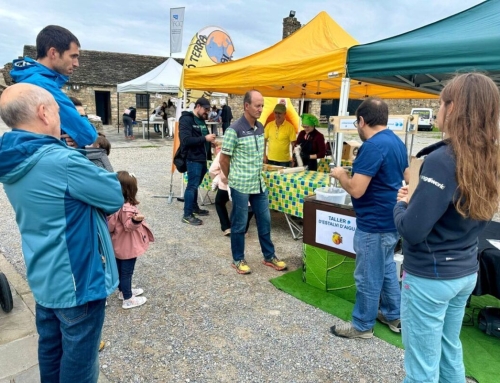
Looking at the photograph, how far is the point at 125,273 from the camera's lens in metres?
2.93

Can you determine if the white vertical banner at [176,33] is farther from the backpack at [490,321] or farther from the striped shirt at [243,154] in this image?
the backpack at [490,321]

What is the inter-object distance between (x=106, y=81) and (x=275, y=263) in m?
23.9

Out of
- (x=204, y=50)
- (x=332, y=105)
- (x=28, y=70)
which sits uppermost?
(x=332, y=105)

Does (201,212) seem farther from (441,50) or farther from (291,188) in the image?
(441,50)

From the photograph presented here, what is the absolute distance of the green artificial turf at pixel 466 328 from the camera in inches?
94.4

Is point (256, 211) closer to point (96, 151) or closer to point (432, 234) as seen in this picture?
point (96, 151)

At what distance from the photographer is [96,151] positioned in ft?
6.40

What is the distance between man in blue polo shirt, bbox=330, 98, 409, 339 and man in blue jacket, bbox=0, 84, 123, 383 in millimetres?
1525

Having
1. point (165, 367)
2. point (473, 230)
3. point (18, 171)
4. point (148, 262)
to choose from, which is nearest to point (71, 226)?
point (18, 171)

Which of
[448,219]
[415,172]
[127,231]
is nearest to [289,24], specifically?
[127,231]

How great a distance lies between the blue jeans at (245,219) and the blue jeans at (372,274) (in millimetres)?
1310

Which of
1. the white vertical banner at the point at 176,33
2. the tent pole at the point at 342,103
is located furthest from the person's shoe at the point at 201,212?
the white vertical banner at the point at 176,33

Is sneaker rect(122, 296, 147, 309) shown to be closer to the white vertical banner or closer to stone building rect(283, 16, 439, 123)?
the white vertical banner

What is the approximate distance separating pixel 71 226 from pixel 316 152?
490 cm
